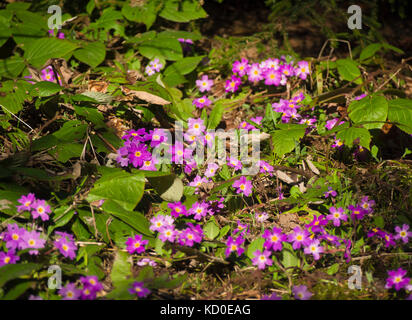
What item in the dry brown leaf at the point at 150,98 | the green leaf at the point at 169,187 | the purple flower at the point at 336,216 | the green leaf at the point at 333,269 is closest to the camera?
the green leaf at the point at 333,269

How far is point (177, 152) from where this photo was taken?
234cm

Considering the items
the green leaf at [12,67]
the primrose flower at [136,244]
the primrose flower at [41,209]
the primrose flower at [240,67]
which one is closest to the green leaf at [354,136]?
the primrose flower at [240,67]

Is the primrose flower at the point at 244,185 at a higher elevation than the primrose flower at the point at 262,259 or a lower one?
higher

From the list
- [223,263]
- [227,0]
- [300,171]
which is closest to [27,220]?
[223,263]

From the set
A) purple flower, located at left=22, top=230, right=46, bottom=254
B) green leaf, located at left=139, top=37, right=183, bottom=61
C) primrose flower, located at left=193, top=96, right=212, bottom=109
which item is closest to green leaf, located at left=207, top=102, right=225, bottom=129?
primrose flower, located at left=193, top=96, right=212, bottom=109

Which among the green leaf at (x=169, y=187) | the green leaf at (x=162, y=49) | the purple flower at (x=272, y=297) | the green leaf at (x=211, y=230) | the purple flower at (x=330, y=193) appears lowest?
the purple flower at (x=272, y=297)

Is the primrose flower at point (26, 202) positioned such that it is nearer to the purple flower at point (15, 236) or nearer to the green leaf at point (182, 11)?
the purple flower at point (15, 236)

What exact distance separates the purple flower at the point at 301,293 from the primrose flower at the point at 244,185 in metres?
0.55

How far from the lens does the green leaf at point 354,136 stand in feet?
7.00

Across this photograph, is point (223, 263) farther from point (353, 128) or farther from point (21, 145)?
point (21, 145)

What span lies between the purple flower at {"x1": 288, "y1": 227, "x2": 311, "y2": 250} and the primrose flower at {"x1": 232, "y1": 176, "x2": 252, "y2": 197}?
13.1 inches

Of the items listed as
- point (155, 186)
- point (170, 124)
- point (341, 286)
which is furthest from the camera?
point (170, 124)

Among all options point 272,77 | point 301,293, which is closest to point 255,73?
point 272,77
